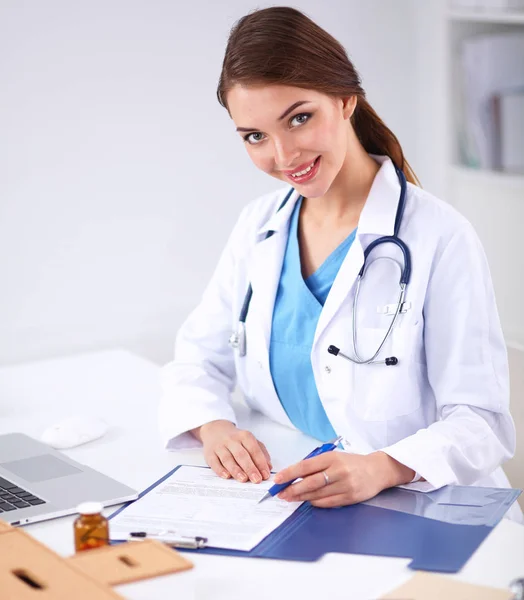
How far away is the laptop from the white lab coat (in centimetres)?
19

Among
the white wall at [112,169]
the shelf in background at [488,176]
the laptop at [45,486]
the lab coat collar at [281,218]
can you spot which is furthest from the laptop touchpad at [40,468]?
the shelf in background at [488,176]

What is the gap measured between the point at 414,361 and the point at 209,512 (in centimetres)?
46

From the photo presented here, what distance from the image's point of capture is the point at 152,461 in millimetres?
1615

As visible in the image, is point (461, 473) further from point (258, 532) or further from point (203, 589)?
point (203, 589)

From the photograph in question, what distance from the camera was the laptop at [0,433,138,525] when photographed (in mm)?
1387

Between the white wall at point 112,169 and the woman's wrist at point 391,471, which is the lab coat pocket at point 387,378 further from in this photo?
the white wall at point 112,169

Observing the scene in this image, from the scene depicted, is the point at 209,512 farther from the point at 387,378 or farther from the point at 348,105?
the point at 348,105

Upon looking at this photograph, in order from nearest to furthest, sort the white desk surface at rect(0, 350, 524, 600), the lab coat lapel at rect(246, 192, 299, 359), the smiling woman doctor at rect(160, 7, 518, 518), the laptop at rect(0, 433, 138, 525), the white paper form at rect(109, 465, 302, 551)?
the white desk surface at rect(0, 350, 524, 600)
the white paper form at rect(109, 465, 302, 551)
the laptop at rect(0, 433, 138, 525)
the smiling woman doctor at rect(160, 7, 518, 518)
the lab coat lapel at rect(246, 192, 299, 359)

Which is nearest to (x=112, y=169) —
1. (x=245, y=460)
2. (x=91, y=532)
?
(x=245, y=460)

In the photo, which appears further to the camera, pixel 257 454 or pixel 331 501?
pixel 257 454

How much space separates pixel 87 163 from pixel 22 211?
0.24 meters

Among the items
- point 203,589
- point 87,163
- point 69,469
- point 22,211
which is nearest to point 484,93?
point 87,163

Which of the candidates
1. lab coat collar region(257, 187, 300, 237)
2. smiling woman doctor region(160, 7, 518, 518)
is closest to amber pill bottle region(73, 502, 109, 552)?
smiling woman doctor region(160, 7, 518, 518)

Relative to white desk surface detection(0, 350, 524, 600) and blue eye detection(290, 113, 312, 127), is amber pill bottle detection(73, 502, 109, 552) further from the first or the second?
blue eye detection(290, 113, 312, 127)
